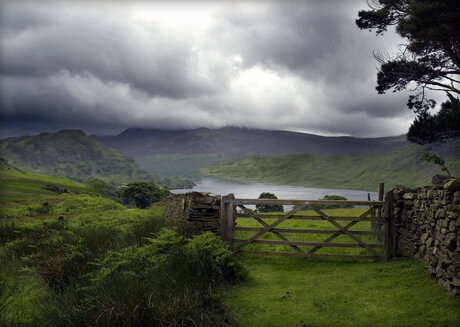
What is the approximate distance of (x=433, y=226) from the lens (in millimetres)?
6938

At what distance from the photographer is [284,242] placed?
879cm

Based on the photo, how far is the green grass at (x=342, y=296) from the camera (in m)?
5.21

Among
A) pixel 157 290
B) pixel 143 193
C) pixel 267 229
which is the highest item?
pixel 267 229

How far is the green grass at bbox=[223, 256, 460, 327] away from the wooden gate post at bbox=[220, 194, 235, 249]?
1211mm

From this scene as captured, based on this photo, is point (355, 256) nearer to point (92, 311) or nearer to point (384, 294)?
point (384, 294)

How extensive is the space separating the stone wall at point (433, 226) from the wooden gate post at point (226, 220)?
16.6ft

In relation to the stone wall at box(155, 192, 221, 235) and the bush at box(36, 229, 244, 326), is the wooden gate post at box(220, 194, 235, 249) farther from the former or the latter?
the bush at box(36, 229, 244, 326)

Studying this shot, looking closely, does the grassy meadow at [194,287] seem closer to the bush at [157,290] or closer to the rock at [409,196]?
the bush at [157,290]

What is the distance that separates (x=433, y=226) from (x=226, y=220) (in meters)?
5.61

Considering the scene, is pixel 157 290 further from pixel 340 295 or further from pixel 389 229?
pixel 389 229

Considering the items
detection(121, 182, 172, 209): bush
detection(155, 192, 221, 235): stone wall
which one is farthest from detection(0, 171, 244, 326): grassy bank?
detection(121, 182, 172, 209): bush

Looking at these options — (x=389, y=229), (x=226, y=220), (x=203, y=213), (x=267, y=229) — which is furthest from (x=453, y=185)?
(x=203, y=213)

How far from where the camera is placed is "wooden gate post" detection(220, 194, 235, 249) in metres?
9.27

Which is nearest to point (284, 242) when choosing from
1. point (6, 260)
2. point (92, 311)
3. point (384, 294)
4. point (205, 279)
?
point (384, 294)
